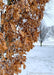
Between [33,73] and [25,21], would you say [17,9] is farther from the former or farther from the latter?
[33,73]

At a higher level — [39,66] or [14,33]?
[14,33]

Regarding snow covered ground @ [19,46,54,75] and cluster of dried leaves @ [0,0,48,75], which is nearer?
cluster of dried leaves @ [0,0,48,75]

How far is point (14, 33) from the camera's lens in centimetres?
73

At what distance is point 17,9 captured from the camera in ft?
2.20

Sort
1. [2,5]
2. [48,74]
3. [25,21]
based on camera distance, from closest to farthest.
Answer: [2,5] < [25,21] < [48,74]

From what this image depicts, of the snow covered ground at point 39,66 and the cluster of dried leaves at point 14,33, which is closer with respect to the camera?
the cluster of dried leaves at point 14,33

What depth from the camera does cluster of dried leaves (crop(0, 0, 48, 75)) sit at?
2.22 feet

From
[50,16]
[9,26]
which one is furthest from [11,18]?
[50,16]

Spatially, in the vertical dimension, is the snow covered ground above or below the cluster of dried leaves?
below

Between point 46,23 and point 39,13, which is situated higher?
point 39,13

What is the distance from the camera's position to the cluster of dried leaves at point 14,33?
2.22ft

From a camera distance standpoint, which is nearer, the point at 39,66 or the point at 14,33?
the point at 14,33

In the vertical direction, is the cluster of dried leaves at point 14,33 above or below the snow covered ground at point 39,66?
above

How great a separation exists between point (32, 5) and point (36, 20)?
138mm
